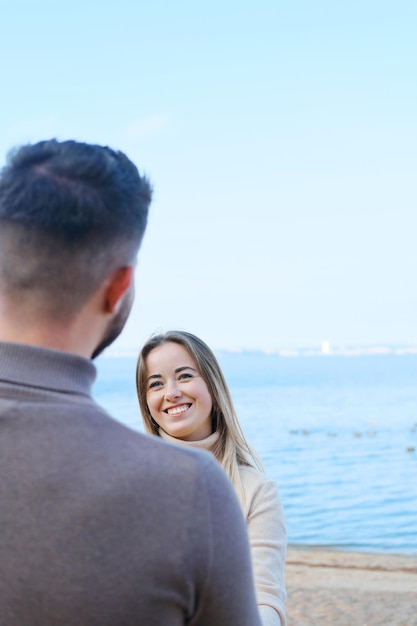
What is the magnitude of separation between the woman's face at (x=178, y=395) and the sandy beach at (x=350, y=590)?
6.24 metres

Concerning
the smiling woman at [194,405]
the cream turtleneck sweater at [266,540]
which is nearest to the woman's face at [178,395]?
the smiling woman at [194,405]

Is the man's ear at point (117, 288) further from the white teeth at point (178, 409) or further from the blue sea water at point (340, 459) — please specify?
the white teeth at point (178, 409)

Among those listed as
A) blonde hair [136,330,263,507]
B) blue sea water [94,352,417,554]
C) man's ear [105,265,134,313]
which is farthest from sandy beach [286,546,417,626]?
man's ear [105,265,134,313]

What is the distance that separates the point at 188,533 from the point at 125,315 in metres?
0.45

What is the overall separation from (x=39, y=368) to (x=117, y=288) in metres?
0.20

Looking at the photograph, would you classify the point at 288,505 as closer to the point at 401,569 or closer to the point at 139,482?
the point at 401,569

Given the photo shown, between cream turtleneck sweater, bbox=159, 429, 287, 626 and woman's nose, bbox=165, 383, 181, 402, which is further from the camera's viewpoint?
woman's nose, bbox=165, 383, 181, 402

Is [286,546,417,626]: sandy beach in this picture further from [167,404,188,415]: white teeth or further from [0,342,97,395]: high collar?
[0,342,97,395]: high collar

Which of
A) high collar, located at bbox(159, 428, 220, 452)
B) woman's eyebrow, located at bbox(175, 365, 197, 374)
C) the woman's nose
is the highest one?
woman's eyebrow, located at bbox(175, 365, 197, 374)

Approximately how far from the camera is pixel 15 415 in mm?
1303

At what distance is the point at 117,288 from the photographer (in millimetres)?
1452

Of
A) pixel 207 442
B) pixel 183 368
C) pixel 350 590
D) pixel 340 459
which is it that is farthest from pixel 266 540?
pixel 340 459

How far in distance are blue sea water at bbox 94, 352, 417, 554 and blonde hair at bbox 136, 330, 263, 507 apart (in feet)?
5.35

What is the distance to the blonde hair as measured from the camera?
3.64 meters
